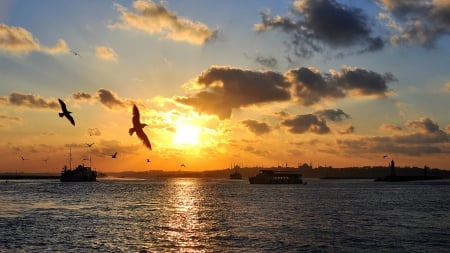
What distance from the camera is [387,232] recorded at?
65.7 metres

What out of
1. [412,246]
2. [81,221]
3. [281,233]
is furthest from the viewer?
[81,221]

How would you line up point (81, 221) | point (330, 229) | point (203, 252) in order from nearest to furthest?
point (203, 252) → point (330, 229) → point (81, 221)

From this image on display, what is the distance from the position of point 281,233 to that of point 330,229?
31.1ft

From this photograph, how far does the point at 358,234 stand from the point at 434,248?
12.7 meters

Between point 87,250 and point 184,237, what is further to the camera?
point 184,237

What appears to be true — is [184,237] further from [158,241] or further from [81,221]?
[81,221]

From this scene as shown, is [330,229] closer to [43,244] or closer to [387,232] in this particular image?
[387,232]

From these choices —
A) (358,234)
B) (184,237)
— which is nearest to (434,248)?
(358,234)

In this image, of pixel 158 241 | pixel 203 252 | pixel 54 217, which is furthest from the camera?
pixel 54 217

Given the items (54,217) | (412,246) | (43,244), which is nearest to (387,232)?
(412,246)

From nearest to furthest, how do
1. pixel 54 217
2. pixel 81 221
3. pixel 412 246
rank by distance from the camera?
pixel 412 246, pixel 81 221, pixel 54 217

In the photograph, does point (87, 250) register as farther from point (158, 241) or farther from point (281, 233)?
point (281, 233)

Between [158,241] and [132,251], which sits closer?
[132,251]

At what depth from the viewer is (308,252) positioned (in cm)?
4959
